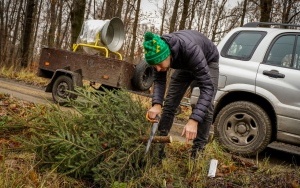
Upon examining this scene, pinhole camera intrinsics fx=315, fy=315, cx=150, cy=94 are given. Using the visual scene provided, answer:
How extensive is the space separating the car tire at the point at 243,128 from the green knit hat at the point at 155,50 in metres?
2.16

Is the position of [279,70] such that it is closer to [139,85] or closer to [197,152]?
[197,152]

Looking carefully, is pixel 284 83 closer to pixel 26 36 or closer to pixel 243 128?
pixel 243 128

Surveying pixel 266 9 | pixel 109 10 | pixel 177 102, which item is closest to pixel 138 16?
pixel 109 10

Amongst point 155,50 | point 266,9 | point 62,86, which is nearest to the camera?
point 155,50

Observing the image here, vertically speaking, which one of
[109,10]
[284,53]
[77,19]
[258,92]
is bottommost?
[258,92]

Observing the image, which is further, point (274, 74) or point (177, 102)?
point (274, 74)

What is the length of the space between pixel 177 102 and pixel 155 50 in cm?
107

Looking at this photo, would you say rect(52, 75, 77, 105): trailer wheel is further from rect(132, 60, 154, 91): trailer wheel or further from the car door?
the car door

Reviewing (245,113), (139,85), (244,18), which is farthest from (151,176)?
(244,18)

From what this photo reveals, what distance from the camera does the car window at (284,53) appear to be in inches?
178

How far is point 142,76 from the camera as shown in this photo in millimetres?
7391

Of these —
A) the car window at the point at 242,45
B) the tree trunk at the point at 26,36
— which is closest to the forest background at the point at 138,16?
the tree trunk at the point at 26,36

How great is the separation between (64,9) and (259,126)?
24847 mm

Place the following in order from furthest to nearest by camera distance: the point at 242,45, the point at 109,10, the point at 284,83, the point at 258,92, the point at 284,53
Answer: the point at 109,10, the point at 242,45, the point at 284,53, the point at 258,92, the point at 284,83
